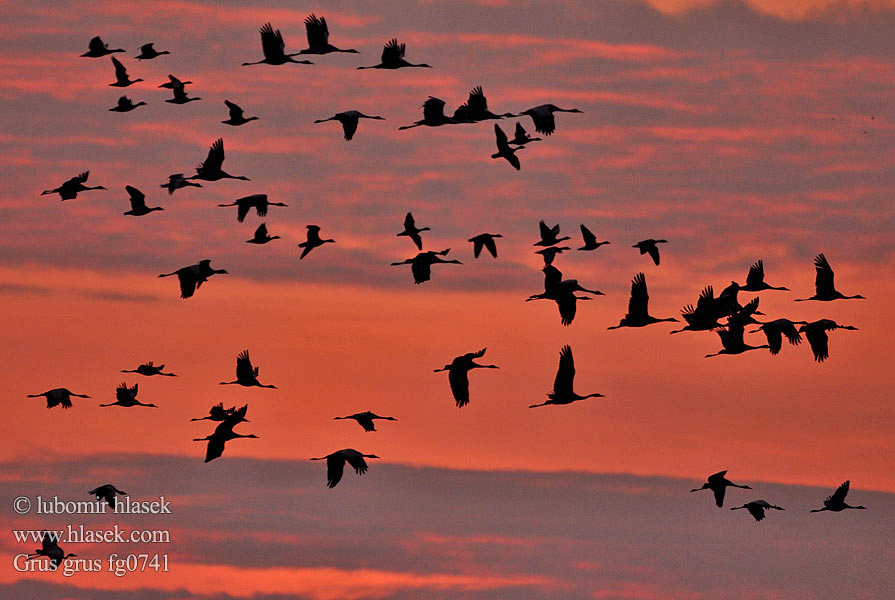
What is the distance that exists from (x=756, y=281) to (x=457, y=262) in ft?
34.5

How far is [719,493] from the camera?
7675 centimetres

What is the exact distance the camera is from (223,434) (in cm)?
7762

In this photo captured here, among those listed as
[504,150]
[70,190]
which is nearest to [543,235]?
[504,150]

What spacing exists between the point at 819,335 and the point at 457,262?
11.9m

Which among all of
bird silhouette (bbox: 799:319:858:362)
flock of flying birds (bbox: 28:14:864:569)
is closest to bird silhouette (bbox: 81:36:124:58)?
flock of flying birds (bbox: 28:14:864:569)

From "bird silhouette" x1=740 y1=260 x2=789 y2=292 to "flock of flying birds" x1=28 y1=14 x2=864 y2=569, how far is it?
1.3 inches

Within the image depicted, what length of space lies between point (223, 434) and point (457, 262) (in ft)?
30.6

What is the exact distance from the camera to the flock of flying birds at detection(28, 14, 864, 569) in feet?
238

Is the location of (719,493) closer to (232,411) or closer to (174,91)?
(232,411)

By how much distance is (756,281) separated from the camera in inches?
3233

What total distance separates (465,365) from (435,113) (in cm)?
832

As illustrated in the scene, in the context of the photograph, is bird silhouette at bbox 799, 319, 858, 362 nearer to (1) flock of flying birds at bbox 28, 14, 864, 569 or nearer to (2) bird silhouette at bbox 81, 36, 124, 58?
(1) flock of flying birds at bbox 28, 14, 864, 569

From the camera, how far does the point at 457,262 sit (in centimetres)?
7906

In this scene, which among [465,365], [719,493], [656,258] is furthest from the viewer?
[656,258]
